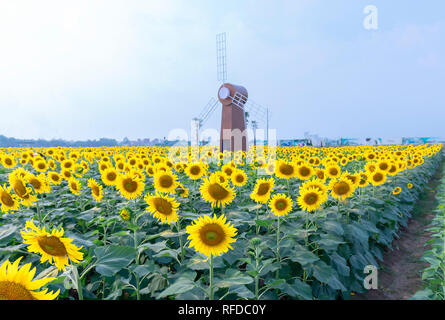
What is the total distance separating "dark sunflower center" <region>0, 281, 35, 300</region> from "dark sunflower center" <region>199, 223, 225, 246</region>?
1.27 m

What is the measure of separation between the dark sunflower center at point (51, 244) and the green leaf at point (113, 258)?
0.36m

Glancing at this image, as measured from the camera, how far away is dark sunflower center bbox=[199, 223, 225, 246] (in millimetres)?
2418

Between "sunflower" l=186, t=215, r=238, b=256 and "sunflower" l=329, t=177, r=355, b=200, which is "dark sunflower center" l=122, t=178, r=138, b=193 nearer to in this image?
"sunflower" l=186, t=215, r=238, b=256

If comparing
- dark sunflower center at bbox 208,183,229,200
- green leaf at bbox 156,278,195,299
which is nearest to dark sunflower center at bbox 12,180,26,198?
dark sunflower center at bbox 208,183,229,200

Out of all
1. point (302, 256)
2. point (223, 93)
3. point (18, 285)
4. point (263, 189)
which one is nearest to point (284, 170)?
point (263, 189)

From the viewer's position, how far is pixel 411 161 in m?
11.3

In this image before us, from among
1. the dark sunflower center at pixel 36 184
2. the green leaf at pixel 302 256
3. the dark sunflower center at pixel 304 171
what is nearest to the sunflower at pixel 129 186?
the dark sunflower center at pixel 36 184

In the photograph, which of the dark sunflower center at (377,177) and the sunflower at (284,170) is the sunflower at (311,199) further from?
the dark sunflower center at (377,177)

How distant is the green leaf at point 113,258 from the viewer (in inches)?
88.5

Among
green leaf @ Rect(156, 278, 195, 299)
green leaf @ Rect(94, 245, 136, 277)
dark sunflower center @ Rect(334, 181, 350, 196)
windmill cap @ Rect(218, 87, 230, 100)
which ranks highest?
windmill cap @ Rect(218, 87, 230, 100)

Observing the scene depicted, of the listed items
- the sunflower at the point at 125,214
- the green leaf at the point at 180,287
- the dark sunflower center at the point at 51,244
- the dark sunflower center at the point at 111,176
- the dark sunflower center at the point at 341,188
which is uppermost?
the dark sunflower center at the point at 111,176

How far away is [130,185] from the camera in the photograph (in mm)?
4387

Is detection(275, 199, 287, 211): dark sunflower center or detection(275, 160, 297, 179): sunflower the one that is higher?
detection(275, 160, 297, 179): sunflower
